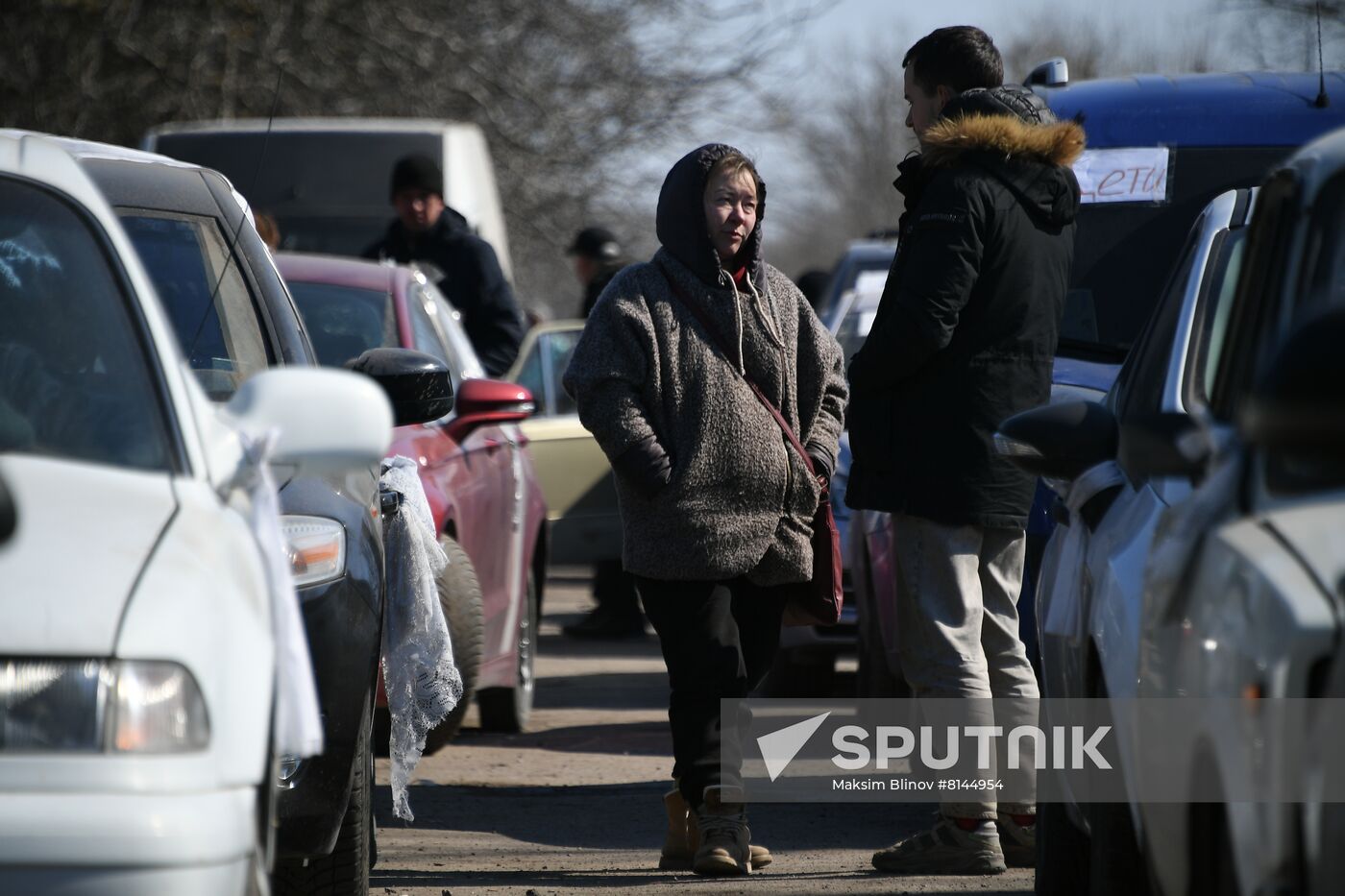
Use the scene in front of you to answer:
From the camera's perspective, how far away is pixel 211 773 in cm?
288

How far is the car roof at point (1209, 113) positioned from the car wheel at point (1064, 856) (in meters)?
3.32

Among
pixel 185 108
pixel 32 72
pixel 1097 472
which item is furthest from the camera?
pixel 185 108

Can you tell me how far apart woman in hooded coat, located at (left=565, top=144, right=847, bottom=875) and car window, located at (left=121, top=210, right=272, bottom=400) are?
1043mm

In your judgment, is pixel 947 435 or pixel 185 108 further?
pixel 185 108

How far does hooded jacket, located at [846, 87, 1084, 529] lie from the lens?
5.54m

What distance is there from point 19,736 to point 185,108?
1938 centimetres

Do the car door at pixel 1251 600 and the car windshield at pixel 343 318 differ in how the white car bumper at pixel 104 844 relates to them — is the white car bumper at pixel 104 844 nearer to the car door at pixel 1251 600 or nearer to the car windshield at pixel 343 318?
the car door at pixel 1251 600

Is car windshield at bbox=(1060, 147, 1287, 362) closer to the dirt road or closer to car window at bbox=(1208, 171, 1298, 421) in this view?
the dirt road

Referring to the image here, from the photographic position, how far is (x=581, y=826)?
257 inches

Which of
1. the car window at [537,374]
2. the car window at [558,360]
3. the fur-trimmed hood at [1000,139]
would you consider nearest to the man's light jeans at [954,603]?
the fur-trimmed hood at [1000,139]

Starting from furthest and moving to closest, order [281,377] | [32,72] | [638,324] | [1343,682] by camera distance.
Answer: [32,72] → [638,324] → [281,377] → [1343,682]

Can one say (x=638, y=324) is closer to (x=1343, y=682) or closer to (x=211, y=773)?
(x=211, y=773)

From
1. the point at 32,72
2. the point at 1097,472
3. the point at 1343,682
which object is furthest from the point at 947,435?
the point at 32,72

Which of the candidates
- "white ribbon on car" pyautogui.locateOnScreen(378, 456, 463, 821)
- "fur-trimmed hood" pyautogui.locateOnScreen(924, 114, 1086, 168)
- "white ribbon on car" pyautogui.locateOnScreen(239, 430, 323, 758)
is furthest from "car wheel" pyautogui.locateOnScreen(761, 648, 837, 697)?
"white ribbon on car" pyautogui.locateOnScreen(239, 430, 323, 758)
